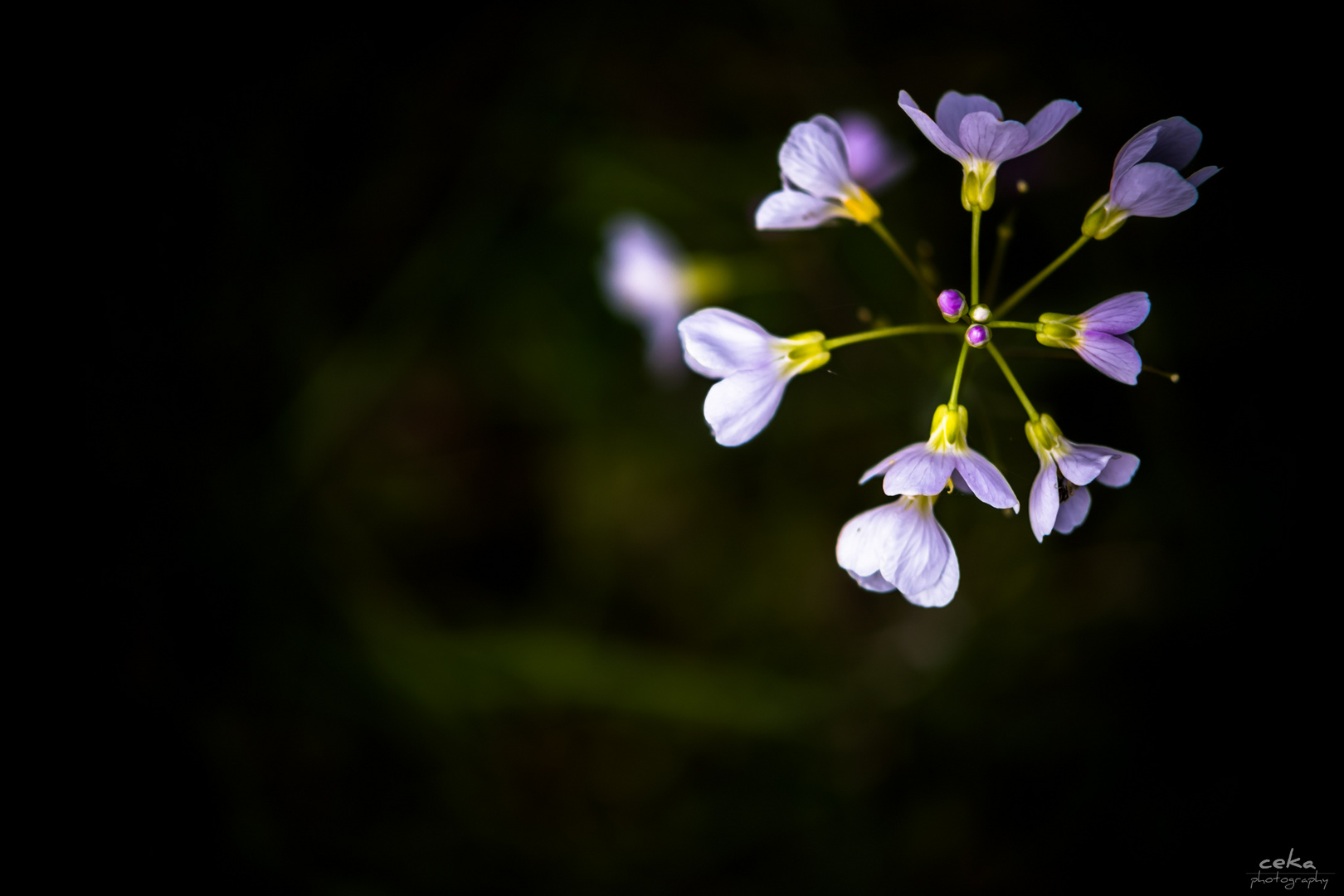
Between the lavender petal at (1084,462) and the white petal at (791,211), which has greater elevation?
the white petal at (791,211)

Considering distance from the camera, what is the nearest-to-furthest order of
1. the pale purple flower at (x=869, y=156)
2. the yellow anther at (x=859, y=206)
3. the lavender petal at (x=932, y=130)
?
the lavender petal at (x=932, y=130)
the yellow anther at (x=859, y=206)
the pale purple flower at (x=869, y=156)

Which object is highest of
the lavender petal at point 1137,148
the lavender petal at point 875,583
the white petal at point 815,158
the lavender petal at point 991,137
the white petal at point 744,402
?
the white petal at point 815,158

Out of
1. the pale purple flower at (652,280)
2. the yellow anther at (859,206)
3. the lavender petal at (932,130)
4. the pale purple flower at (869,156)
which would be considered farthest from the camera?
the pale purple flower at (652,280)

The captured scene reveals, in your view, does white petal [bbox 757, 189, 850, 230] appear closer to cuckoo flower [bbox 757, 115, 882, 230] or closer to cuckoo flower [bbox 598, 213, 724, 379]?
cuckoo flower [bbox 757, 115, 882, 230]

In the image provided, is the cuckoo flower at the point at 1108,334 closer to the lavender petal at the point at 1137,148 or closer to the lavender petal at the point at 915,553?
the lavender petal at the point at 1137,148

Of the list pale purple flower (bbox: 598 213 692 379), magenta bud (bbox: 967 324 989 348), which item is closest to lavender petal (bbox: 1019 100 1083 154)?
magenta bud (bbox: 967 324 989 348)

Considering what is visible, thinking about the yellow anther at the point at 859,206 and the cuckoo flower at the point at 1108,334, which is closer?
the cuckoo flower at the point at 1108,334

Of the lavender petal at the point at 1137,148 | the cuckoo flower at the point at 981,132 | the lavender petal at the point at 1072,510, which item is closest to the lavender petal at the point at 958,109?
the cuckoo flower at the point at 981,132
